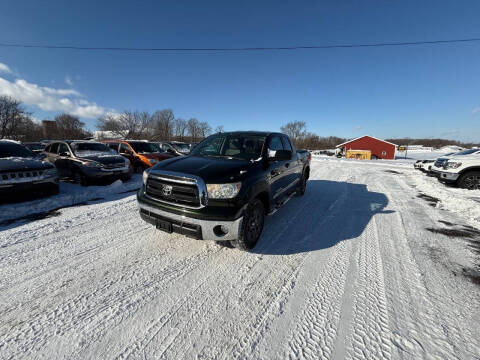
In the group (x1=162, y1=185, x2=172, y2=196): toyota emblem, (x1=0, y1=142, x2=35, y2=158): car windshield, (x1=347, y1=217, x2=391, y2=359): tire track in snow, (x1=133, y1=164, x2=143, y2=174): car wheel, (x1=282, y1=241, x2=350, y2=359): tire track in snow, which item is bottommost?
(x1=282, y1=241, x2=350, y2=359): tire track in snow

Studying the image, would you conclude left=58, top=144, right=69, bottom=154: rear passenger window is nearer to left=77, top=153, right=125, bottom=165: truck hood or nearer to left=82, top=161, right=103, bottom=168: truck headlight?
left=77, top=153, right=125, bottom=165: truck hood

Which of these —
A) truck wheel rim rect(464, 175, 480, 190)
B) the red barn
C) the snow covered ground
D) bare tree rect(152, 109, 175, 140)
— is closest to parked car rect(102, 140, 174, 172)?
the snow covered ground

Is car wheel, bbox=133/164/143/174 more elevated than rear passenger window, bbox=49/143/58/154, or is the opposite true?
rear passenger window, bbox=49/143/58/154

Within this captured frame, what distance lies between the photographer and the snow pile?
4.22 meters

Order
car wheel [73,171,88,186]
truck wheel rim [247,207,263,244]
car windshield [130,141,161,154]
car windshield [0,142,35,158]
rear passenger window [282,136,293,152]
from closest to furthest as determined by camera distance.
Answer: truck wheel rim [247,207,263,244] → rear passenger window [282,136,293,152] → car windshield [0,142,35,158] → car wheel [73,171,88,186] → car windshield [130,141,161,154]

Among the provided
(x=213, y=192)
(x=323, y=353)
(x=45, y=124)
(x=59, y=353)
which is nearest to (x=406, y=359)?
(x=323, y=353)

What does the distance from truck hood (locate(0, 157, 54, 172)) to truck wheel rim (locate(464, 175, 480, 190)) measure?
42.0 ft

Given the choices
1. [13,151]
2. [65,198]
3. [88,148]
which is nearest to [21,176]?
[65,198]

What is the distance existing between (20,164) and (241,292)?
585 cm

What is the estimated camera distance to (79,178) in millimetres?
6711

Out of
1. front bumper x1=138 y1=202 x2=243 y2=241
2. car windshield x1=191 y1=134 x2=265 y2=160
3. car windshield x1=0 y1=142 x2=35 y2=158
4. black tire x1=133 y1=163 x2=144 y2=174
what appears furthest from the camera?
black tire x1=133 y1=163 x2=144 y2=174

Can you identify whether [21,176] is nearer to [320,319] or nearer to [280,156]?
[280,156]

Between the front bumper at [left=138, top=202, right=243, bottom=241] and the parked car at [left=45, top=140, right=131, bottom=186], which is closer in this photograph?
the front bumper at [left=138, top=202, right=243, bottom=241]

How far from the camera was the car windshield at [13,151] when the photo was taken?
516 centimetres
